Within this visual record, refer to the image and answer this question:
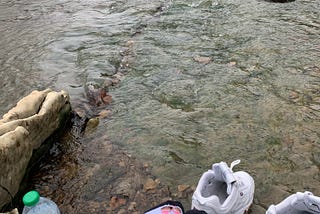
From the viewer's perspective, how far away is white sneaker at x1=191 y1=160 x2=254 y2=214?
2.69m

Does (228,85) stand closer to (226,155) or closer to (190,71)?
→ (190,71)

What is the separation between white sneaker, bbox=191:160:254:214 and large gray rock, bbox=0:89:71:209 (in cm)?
155

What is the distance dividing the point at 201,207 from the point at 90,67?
358 cm

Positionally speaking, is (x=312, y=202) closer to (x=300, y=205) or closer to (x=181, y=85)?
(x=300, y=205)

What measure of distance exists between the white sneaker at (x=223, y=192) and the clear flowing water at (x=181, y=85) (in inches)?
10.3

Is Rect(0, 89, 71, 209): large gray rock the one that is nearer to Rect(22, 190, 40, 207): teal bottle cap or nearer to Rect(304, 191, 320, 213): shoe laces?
Rect(22, 190, 40, 207): teal bottle cap

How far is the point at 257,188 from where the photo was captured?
3275mm

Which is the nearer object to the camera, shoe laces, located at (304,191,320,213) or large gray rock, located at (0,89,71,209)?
shoe laces, located at (304,191,320,213)

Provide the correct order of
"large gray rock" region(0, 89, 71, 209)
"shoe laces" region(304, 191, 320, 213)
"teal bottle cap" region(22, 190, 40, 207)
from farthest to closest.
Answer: "large gray rock" region(0, 89, 71, 209), "teal bottle cap" region(22, 190, 40, 207), "shoe laces" region(304, 191, 320, 213)

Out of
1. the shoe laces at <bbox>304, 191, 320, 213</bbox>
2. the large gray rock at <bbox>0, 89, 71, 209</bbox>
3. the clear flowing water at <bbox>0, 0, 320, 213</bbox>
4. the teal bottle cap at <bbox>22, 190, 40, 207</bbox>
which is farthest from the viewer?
the clear flowing water at <bbox>0, 0, 320, 213</bbox>

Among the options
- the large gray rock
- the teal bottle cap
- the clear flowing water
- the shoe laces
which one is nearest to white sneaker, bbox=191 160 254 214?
the clear flowing water

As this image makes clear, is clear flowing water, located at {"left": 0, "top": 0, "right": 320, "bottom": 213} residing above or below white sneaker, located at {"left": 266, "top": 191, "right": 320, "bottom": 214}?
below

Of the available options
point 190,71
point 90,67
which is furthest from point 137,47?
point 190,71

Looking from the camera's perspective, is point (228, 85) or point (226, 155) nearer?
point (226, 155)
